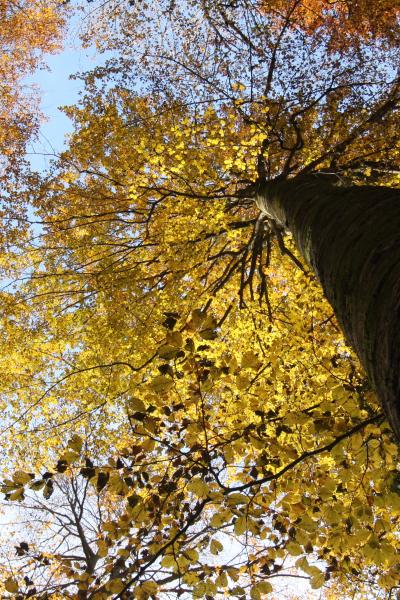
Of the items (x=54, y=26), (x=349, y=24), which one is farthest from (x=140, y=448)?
(x=54, y=26)

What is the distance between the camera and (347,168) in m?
6.33

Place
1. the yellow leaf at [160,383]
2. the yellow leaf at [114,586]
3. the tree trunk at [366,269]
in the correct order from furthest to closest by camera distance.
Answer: the yellow leaf at [114,586], the yellow leaf at [160,383], the tree trunk at [366,269]

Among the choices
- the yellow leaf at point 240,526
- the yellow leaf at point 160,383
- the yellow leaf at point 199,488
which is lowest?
the yellow leaf at point 240,526

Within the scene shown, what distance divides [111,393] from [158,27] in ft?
20.7

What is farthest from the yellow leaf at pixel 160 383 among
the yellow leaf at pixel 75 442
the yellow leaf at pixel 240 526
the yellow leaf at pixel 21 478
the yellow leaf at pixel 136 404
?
the yellow leaf at pixel 240 526

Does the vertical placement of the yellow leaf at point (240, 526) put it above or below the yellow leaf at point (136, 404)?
below

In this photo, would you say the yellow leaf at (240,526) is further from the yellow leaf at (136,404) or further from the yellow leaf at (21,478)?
the yellow leaf at (21,478)

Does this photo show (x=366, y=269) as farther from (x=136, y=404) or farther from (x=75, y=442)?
(x=75, y=442)

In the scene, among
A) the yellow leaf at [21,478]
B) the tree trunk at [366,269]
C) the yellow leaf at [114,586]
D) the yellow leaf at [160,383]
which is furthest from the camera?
the yellow leaf at [114,586]

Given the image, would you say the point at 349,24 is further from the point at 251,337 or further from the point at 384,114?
the point at 251,337

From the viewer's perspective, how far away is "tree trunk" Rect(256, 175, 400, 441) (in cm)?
136

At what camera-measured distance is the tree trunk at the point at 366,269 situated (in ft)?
4.47

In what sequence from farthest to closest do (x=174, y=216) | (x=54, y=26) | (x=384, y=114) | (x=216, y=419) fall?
(x=54, y=26) → (x=174, y=216) → (x=384, y=114) → (x=216, y=419)

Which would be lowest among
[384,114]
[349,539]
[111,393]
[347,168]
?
[349,539]
